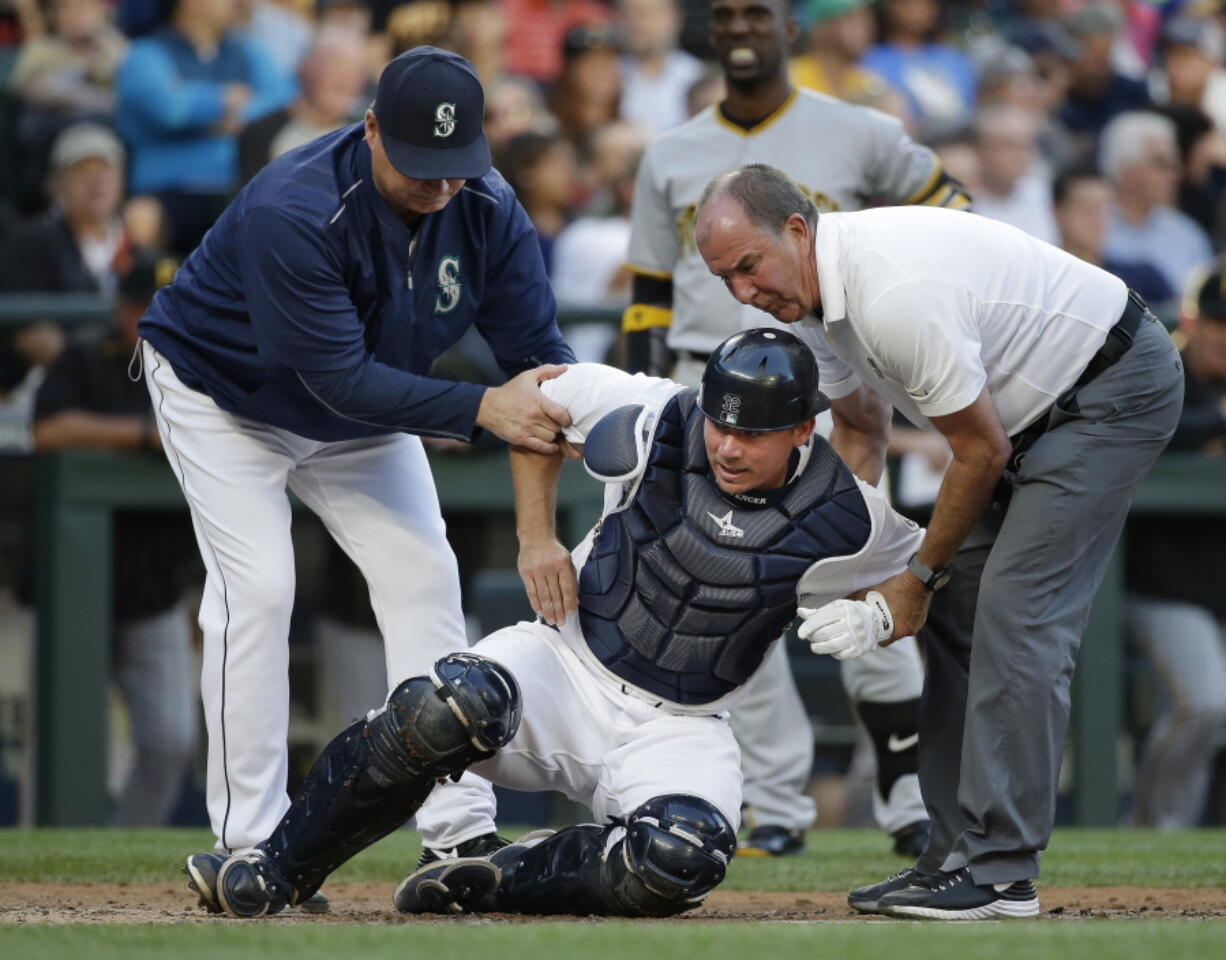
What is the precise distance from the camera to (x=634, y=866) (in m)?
4.25

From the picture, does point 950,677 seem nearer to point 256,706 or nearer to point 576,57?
point 256,706

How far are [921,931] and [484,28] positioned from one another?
7533mm

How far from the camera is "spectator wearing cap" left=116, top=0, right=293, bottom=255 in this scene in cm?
982

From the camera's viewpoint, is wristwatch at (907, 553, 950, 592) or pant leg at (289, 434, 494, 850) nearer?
wristwatch at (907, 553, 950, 592)

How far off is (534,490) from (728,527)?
19.8 inches

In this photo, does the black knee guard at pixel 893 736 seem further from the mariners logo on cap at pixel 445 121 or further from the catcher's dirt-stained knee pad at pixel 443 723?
the mariners logo on cap at pixel 445 121

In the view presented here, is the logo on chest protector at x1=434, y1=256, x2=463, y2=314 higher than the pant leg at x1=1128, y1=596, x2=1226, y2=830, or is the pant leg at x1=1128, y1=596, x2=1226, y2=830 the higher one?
the logo on chest protector at x1=434, y1=256, x2=463, y2=314

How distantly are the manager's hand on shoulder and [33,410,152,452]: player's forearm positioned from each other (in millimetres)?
3782

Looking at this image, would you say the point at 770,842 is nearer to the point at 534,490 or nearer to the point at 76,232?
the point at 534,490

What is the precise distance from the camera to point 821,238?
4.28 meters

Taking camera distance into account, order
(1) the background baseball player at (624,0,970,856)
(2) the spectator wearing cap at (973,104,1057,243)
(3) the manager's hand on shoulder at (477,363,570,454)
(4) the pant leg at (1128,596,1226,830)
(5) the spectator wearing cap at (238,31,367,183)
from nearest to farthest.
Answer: (3) the manager's hand on shoulder at (477,363,570,454) < (1) the background baseball player at (624,0,970,856) < (4) the pant leg at (1128,596,1226,830) < (5) the spectator wearing cap at (238,31,367,183) < (2) the spectator wearing cap at (973,104,1057,243)

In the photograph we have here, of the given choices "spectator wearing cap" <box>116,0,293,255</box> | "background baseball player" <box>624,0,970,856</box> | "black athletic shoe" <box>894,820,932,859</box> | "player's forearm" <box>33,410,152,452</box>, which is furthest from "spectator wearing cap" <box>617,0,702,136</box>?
"black athletic shoe" <box>894,820,932,859</box>

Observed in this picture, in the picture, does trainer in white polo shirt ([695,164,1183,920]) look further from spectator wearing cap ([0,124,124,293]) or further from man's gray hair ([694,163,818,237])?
spectator wearing cap ([0,124,124,293])

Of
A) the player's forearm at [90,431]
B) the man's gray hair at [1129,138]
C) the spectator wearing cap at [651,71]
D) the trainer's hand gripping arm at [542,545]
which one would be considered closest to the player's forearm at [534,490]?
the trainer's hand gripping arm at [542,545]
